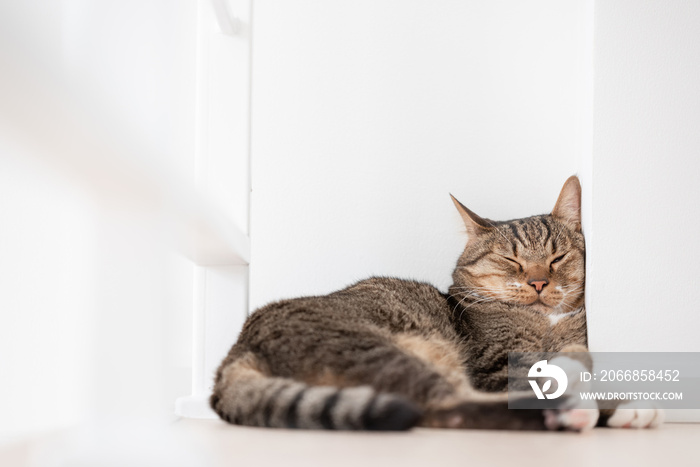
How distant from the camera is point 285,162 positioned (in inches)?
80.4

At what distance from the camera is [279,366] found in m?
1.18

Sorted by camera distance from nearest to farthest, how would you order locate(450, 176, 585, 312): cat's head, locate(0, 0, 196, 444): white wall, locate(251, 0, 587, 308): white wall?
1. locate(0, 0, 196, 444): white wall
2. locate(450, 176, 585, 312): cat's head
3. locate(251, 0, 587, 308): white wall

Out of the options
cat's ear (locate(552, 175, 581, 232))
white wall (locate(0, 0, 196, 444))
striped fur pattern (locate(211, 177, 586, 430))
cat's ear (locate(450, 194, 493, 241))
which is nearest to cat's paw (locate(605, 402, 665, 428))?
striped fur pattern (locate(211, 177, 586, 430))

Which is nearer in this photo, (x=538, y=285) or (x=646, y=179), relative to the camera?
(x=646, y=179)

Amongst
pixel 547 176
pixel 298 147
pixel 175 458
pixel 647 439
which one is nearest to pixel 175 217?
pixel 175 458

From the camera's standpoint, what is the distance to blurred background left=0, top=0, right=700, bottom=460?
2.34 feet

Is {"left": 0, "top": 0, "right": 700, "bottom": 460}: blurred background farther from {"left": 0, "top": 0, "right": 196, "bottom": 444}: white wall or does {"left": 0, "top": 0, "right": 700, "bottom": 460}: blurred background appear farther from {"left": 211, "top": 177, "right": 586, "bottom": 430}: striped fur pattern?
{"left": 211, "top": 177, "right": 586, "bottom": 430}: striped fur pattern

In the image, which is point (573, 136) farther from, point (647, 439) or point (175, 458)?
point (175, 458)

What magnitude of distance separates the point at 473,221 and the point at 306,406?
1.04 metres

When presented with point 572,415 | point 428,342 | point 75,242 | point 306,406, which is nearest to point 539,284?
point 428,342

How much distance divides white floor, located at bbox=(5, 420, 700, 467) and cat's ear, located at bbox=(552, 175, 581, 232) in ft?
2.52

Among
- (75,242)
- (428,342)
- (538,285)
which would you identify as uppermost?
(75,242)

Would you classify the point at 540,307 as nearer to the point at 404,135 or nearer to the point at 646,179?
the point at 646,179

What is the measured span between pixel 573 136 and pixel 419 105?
1.86 ft
